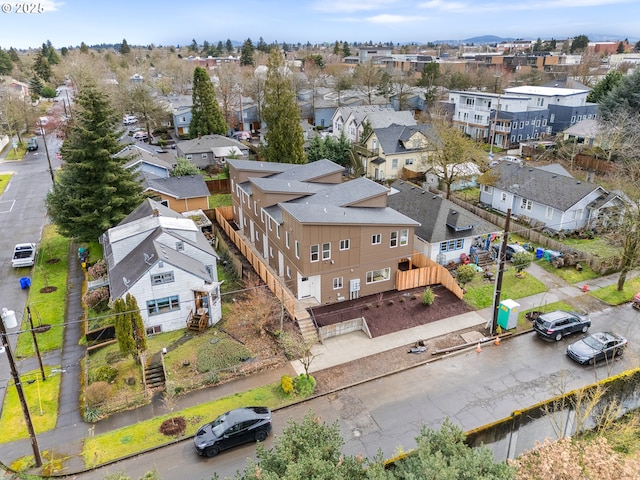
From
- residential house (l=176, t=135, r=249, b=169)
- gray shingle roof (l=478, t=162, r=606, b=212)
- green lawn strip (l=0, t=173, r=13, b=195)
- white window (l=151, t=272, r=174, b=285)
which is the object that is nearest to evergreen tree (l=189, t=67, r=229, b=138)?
residential house (l=176, t=135, r=249, b=169)

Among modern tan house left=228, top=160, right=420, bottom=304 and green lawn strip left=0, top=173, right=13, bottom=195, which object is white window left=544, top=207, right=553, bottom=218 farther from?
green lawn strip left=0, top=173, right=13, bottom=195

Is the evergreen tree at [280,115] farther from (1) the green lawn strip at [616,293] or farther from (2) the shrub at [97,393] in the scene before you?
(2) the shrub at [97,393]

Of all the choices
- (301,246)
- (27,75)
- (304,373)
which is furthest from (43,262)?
(27,75)

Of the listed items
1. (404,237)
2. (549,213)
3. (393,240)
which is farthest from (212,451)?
(549,213)

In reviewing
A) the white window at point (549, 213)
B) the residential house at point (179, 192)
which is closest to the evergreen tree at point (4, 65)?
the residential house at point (179, 192)

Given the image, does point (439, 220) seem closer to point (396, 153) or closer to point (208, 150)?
point (396, 153)

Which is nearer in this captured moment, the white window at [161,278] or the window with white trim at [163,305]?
the white window at [161,278]

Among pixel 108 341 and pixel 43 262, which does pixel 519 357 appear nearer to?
pixel 108 341
